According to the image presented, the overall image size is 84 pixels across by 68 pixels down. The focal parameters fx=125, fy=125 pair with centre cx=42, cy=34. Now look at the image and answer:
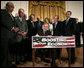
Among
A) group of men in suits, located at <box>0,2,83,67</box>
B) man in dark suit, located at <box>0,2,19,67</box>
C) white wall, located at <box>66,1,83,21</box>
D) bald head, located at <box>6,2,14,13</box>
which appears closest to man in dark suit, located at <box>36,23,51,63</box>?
group of men in suits, located at <box>0,2,83,67</box>

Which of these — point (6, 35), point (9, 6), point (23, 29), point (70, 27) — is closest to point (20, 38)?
point (23, 29)

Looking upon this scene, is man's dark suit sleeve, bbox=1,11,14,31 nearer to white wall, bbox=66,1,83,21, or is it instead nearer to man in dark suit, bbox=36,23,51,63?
man in dark suit, bbox=36,23,51,63

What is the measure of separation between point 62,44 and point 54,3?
16.7 feet

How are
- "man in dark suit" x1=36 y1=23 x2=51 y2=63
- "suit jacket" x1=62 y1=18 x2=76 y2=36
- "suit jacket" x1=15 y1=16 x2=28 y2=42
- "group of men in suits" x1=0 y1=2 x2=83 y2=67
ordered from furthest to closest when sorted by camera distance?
"man in dark suit" x1=36 y1=23 x2=51 y2=63
"suit jacket" x1=62 y1=18 x2=76 y2=36
"suit jacket" x1=15 y1=16 x2=28 y2=42
"group of men in suits" x1=0 y1=2 x2=83 y2=67

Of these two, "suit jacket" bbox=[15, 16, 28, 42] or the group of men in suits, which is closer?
the group of men in suits

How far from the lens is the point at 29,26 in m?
4.21

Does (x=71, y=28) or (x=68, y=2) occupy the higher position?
(x=68, y=2)

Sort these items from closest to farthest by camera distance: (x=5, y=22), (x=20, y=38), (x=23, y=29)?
(x=5, y=22) < (x=20, y=38) < (x=23, y=29)

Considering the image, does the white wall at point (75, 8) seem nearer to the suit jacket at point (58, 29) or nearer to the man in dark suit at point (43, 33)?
the suit jacket at point (58, 29)

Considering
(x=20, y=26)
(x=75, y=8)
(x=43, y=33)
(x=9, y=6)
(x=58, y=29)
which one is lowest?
(x=43, y=33)

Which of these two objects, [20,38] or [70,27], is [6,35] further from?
[70,27]

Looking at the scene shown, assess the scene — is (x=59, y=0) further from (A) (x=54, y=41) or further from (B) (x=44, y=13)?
(A) (x=54, y=41)

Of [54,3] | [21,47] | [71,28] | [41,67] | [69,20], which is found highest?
[54,3]

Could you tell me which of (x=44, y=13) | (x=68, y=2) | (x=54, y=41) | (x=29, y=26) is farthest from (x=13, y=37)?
(x=68, y=2)
